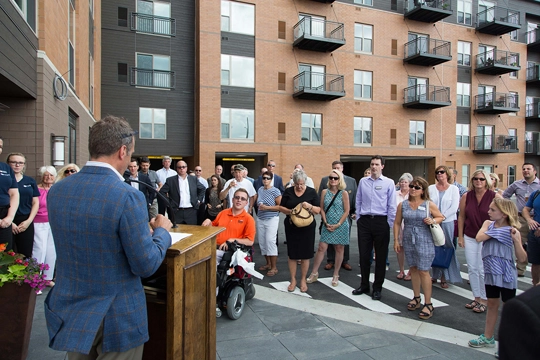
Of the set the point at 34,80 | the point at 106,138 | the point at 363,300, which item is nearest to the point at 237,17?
the point at 34,80

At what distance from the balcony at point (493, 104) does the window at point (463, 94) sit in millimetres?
573

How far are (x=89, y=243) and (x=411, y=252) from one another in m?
4.38

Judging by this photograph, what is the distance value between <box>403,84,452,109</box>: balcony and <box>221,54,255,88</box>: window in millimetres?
11126

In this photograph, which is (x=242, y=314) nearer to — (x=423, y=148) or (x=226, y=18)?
(x=226, y=18)

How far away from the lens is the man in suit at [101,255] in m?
1.86

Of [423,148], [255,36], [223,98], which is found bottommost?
[423,148]

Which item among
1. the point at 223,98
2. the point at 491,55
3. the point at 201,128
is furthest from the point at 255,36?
the point at 491,55

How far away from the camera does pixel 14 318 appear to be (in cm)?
329

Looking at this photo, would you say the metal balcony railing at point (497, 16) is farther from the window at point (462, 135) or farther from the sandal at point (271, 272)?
the sandal at point (271, 272)

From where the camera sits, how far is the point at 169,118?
22.5 meters

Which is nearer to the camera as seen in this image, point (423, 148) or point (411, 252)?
point (411, 252)

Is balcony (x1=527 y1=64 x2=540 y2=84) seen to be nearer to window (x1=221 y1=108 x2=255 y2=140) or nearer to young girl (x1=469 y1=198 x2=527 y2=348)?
window (x1=221 y1=108 x2=255 y2=140)

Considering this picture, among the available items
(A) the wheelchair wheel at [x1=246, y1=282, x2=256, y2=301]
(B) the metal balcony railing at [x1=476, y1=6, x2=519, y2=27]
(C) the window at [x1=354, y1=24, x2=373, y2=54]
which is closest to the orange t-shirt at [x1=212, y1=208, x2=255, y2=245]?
(A) the wheelchair wheel at [x1=246, y1=282, x2=256, y2=301]

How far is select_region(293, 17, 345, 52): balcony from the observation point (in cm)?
2278
